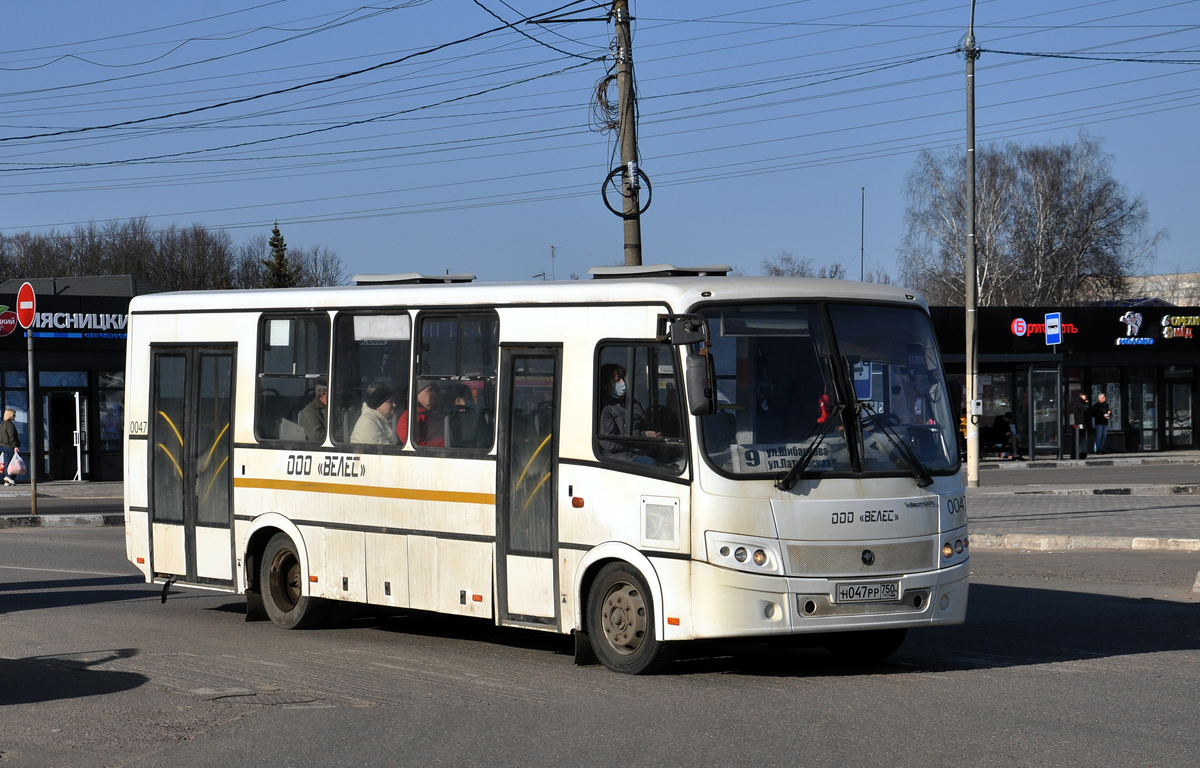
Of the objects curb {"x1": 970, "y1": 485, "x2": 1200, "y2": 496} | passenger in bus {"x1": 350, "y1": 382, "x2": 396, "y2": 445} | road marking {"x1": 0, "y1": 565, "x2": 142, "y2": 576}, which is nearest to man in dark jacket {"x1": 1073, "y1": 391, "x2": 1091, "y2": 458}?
curb {"x1": 970, "y1": 485, "x2": 1200, "y2": 496}

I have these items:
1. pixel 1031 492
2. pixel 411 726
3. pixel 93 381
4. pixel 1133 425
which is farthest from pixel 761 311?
pixel 1133 425

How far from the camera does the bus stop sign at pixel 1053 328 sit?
1565 inches

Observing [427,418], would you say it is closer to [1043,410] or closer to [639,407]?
[639,407]

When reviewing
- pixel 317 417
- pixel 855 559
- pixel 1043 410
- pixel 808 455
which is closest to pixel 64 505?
pixel 317 417

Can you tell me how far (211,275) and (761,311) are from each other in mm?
73248

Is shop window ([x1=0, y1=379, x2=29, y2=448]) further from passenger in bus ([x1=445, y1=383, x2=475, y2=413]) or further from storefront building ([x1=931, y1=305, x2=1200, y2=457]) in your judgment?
passenger in bus ([x1=445, y1=383, x2=475, y2=413])

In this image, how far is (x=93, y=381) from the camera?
35625 mm

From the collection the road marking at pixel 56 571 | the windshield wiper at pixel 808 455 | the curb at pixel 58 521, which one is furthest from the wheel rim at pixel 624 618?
the curb at pixel 58 521

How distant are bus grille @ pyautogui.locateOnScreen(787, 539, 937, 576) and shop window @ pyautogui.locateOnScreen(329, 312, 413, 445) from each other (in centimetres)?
349

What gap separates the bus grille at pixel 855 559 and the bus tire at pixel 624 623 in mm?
978

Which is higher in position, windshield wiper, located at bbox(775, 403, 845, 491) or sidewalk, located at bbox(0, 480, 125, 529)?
windshield wiper, located at bbox(775, 403, 845, 491)

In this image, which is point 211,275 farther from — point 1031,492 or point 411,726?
point 411,726

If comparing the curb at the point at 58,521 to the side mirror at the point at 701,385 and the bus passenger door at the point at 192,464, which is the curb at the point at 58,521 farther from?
the side mirror at the point at 701,385

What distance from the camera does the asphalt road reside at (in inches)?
262
